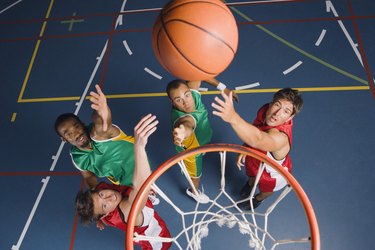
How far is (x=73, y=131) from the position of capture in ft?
7.54

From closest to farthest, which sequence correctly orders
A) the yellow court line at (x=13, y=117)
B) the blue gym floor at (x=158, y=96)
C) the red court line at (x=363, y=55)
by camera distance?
the blue gym floor at (x=158, y=96) → the red court line at (x=363, y=55) → the yellow court line at (x=13, y=117)

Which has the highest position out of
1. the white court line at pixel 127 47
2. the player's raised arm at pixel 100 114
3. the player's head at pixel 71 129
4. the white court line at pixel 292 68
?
the white court line at pixel 127 47

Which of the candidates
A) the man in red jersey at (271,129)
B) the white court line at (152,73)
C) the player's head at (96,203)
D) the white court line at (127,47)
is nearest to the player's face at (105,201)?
the player's head at (96,203)

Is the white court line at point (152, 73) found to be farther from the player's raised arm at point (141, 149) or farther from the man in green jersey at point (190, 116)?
the player's raised arm at point (141, 149)

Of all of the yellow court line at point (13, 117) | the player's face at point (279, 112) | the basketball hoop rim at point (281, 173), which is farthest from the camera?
the yellow court line at point (13, 117)

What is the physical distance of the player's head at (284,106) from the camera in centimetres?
220

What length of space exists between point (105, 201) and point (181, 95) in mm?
876

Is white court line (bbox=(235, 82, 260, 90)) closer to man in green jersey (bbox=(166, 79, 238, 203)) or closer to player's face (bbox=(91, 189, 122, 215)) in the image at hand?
man in green jersey (bbox=(166, 79, 238, 203))

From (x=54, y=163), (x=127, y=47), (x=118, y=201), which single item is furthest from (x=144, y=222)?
(x=127, y=47)

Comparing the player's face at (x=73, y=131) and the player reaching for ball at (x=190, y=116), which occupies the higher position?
the player reaching for ball at (x=190, y=116)

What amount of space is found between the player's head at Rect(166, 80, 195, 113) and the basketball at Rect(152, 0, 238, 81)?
0.86 feet

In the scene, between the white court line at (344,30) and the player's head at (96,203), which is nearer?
the player's head at (96,203)

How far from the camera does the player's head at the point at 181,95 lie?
2.36 m

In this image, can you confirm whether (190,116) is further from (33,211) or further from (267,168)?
(33,211)
